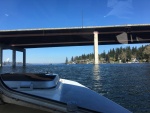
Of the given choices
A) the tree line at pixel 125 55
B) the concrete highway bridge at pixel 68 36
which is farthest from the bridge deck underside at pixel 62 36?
the tree line at pixel 125 55

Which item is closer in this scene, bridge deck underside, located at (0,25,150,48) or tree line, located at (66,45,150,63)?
bridge deck underside, located at (0,25,150,48)

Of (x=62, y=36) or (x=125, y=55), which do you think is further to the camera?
(x=125, y=55)

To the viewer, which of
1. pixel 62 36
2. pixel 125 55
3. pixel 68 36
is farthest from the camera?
pixel 125 55

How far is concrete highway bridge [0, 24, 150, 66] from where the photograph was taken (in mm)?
66812

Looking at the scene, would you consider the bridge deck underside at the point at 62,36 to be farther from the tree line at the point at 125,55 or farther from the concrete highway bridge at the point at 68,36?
the tree line at the point at 125,55

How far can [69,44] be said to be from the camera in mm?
88562

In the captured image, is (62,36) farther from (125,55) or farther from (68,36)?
(125,55)

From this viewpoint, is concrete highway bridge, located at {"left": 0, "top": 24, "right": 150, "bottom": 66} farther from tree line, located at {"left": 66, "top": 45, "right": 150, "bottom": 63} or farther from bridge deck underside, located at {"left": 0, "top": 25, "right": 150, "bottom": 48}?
tree line, located at {"left": 66, "top": 45, "right": 150, "bottom": 63}

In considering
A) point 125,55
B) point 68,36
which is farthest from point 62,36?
point 125,55

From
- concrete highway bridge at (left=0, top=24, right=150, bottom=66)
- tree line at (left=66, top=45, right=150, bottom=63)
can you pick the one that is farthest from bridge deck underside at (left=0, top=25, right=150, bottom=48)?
tree line at (left=66, top=45, right=150, bottom=63)

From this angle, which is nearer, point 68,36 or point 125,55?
point 68,36

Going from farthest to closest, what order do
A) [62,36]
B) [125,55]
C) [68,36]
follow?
[125,55] → [68,36] → [62,36]

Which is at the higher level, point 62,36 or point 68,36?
point 68,36

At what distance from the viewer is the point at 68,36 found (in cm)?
8825
